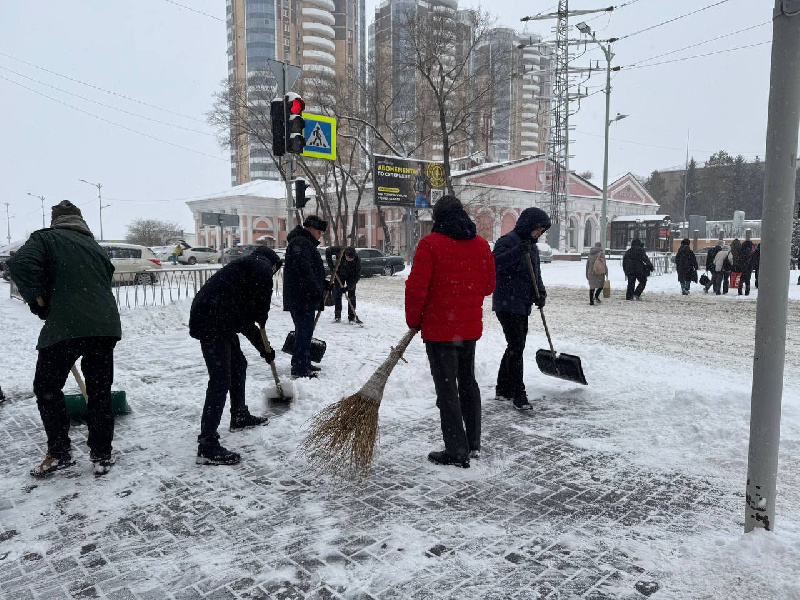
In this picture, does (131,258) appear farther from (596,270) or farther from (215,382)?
(215,382)

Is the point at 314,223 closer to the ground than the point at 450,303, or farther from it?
farther from it

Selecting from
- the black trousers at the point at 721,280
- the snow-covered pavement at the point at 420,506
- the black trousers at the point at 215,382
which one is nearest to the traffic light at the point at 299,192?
the snow-covered pavement at the point at 420,506

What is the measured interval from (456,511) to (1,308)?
1360 cm

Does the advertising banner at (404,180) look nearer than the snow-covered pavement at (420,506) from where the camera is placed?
No

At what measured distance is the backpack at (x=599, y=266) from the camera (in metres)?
14.4

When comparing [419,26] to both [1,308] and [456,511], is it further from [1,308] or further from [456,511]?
[456,511]

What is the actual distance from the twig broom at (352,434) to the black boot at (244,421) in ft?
3.24

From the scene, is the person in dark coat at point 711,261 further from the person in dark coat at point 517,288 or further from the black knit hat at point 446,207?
the black knit hat at point 446,207

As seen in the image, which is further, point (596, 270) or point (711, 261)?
point (711, 261)

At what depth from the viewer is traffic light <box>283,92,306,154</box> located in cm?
810

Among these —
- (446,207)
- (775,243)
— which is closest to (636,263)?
(446,207)

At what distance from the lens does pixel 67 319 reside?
344cm

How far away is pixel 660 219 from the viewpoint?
42.7 meters

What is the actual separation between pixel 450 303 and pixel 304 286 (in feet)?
9.23
